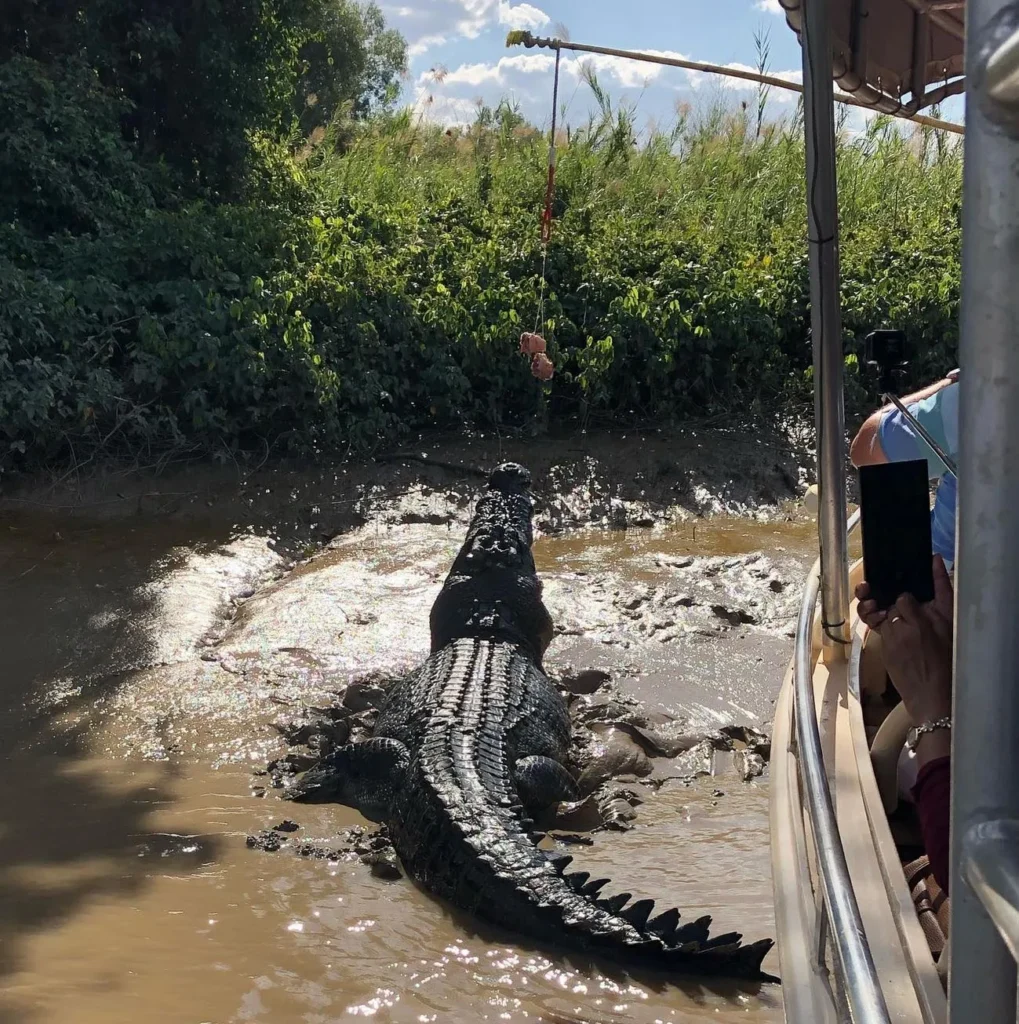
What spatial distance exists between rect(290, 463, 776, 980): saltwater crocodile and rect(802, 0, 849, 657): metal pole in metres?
0.96

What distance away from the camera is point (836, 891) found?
138 centimetres

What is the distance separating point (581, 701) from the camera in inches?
187

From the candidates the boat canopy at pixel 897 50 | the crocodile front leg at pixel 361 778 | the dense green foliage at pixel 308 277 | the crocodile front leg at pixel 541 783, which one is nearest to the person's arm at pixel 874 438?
the boat canopy at pixel 897 50

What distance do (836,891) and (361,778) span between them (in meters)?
2.78

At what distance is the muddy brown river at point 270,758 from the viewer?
2.69 m

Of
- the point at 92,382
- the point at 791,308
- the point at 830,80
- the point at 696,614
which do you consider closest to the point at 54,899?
the point at 830,80

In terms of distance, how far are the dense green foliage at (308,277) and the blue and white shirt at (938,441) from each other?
195 inches

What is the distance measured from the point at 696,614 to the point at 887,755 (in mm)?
3269

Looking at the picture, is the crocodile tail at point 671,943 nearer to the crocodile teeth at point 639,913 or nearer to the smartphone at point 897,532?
the crocodile teeth at point 639,913

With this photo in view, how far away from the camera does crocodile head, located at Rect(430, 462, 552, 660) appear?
5051 millimetres

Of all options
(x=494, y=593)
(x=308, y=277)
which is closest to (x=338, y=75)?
(x=308, y=277)

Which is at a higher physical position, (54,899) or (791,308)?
(791,308)

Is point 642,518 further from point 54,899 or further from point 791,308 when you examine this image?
point 54,899

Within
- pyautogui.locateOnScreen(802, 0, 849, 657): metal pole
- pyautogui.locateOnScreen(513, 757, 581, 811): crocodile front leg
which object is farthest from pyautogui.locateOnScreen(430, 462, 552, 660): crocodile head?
pyautogui.locateOnScreen(802, 0, 849, 657): metal pole
